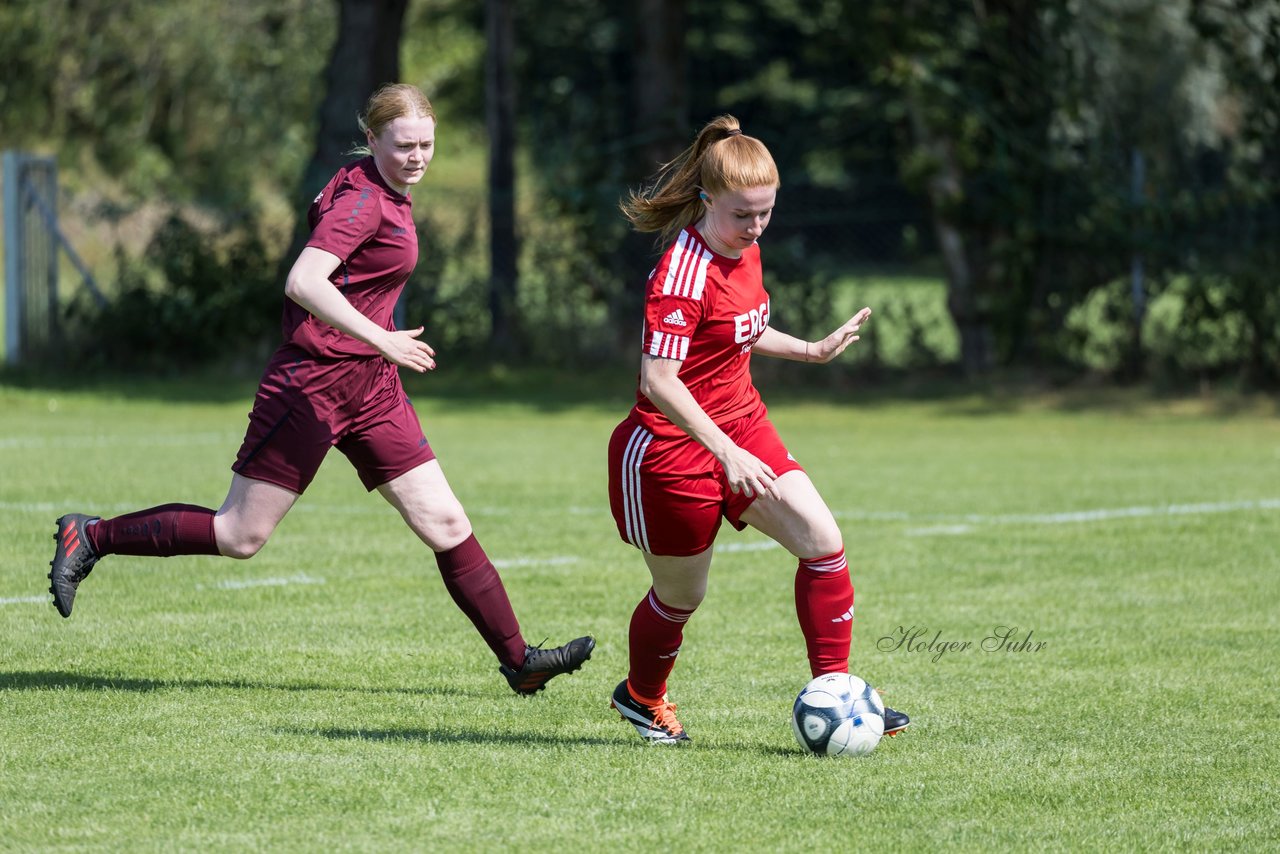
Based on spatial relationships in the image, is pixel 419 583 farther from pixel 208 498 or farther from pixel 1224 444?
pixel 1224 444

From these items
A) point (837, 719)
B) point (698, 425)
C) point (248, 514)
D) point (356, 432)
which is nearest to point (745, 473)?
point (698, 425)

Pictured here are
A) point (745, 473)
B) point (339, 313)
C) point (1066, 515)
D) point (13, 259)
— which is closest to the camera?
point (745, 473)

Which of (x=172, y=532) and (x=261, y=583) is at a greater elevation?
(x=172, y=532)

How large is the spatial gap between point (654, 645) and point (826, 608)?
56 centimetres

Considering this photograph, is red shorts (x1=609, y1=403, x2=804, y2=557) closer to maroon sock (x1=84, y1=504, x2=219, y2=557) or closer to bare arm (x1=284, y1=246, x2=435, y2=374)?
bare arm (x1=284, y1=246, x2=435, y2=374)

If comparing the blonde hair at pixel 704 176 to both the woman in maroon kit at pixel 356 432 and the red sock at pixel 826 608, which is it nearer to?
the woman in maroon kit at pixel 356 432

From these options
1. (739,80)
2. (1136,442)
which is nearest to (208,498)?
(1136,442)

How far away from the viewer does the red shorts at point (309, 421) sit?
19.1 feet

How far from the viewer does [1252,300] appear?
17.9 m

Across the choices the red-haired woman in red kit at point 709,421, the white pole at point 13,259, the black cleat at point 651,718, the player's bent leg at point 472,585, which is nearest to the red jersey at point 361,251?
the player's bent leg at point 472,585

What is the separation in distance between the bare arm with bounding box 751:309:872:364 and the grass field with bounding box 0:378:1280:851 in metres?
1.16

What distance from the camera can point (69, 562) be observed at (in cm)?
605

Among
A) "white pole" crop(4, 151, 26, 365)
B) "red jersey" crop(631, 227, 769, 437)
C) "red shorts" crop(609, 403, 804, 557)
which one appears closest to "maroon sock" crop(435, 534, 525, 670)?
"red shorts" crop(609, 403, 804, 557)

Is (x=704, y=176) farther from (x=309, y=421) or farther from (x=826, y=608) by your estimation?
(x=309, y=421)
